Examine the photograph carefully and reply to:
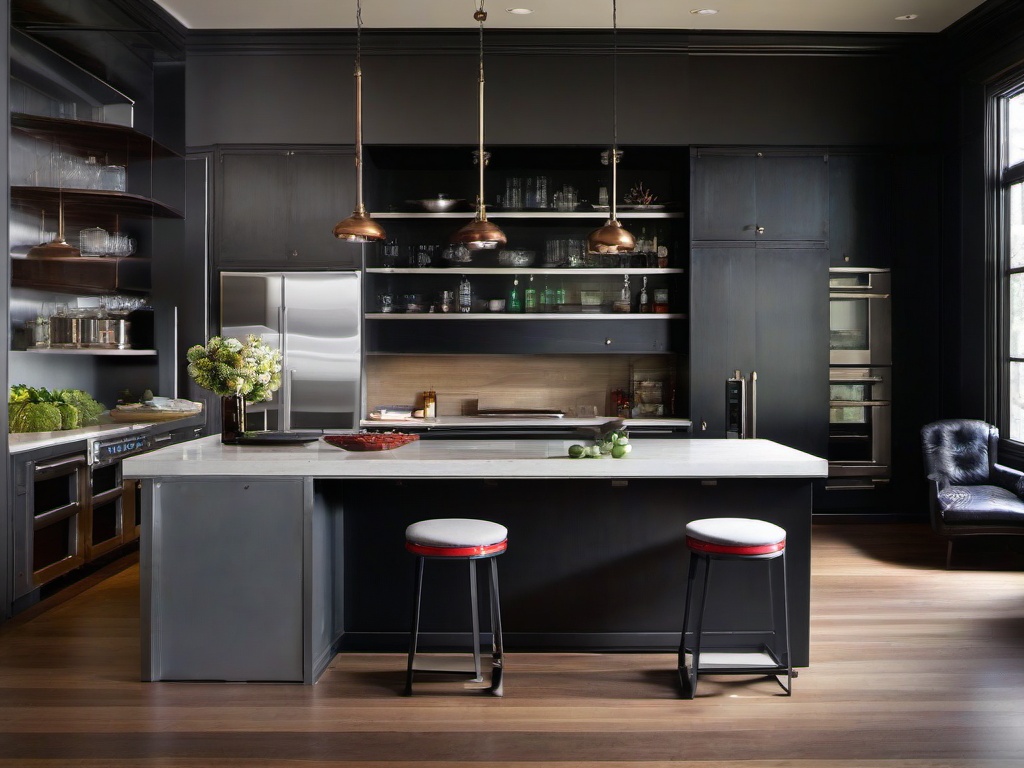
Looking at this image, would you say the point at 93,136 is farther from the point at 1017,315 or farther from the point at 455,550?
the point at 1017,315

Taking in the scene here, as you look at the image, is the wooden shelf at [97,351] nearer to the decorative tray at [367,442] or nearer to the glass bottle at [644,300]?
the decorative tray at [367,442]

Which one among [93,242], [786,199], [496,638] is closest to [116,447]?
[93,242]

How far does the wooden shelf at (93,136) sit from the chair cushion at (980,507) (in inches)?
224

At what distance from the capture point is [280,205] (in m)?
6.40

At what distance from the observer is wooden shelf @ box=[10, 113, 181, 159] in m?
5.30

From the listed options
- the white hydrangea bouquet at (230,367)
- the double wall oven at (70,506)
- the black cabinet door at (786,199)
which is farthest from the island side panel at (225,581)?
the black cabinet door at (786,199)

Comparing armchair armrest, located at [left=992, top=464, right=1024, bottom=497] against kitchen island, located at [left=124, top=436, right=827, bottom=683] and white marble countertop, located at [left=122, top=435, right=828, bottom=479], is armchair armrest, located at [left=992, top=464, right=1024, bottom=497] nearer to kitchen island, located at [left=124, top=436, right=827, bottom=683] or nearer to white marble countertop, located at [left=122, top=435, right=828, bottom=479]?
kitchen island, located at [left=124, top=436, right=827, bottom=683]

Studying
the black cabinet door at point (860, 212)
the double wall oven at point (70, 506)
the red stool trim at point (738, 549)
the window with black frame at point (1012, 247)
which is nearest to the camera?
the red stool trim at point (738, 549)

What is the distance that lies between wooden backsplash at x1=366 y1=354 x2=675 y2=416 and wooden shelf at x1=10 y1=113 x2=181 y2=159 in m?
2.19

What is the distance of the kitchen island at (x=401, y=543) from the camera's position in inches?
137

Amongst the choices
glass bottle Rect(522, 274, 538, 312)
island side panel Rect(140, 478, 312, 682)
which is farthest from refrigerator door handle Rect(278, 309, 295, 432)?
island side panel Rect(140, 478, 312, 682)

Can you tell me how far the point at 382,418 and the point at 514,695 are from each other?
3354mm

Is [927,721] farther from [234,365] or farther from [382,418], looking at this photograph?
[382,418]

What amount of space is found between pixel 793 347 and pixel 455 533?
407 cm
